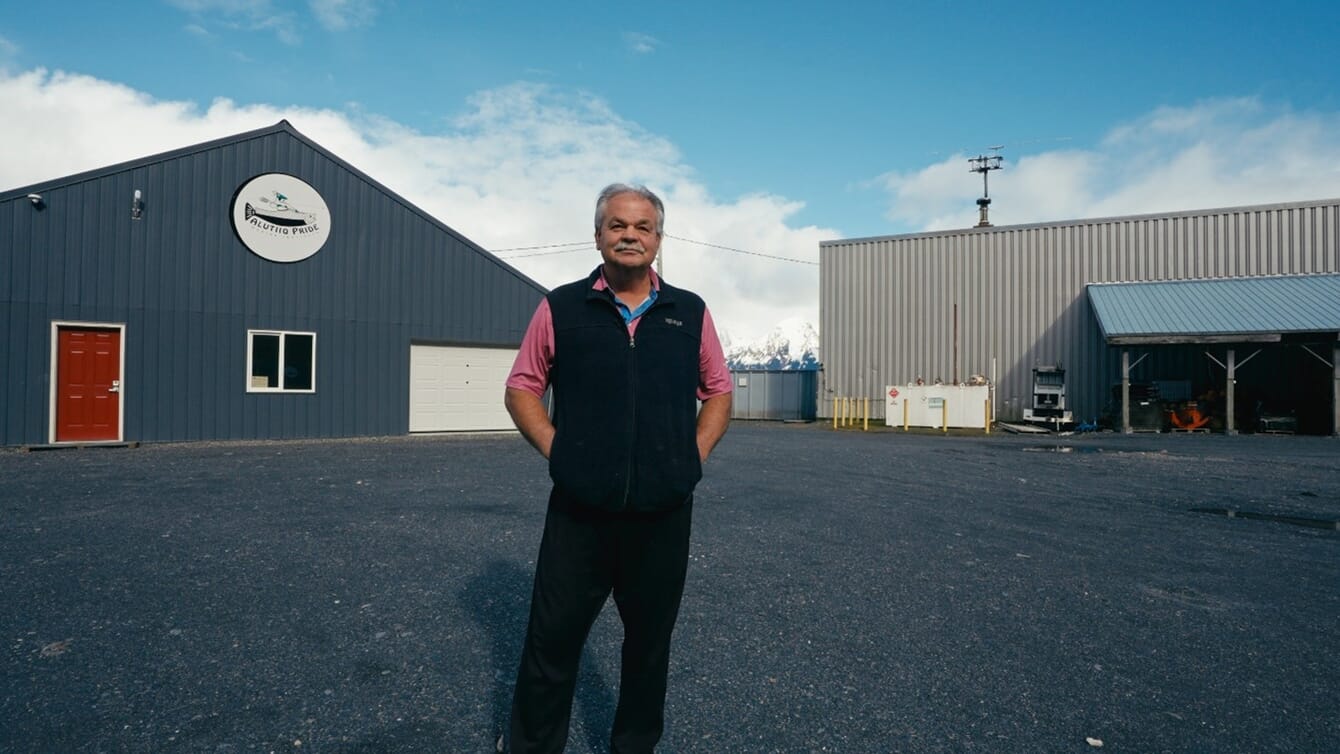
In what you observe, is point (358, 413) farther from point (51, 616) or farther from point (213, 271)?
point (51, 616)

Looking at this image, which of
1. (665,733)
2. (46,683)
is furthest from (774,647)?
(46,683)

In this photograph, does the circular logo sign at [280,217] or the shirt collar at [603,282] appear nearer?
the shirt collar at [603,282]

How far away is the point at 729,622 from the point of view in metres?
4.34

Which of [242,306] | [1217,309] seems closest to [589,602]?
[242,306]

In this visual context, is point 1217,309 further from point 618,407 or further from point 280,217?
point 618,407

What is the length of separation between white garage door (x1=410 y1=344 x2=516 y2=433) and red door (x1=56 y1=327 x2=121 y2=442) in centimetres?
563

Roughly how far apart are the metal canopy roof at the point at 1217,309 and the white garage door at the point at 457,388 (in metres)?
16.4

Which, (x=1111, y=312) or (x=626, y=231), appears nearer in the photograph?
(x=626, y=231)

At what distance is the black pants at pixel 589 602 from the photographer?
2.41 m

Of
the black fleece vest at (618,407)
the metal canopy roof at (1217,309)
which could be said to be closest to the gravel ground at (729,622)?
the black fleece vest at (618,407)

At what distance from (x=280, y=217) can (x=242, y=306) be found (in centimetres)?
207

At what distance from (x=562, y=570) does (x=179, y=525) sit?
5.87m

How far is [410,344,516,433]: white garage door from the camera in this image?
59.1 ft

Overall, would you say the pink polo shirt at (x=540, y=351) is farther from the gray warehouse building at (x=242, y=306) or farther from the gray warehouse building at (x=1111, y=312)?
the gray warehouse building at (x=1111, y=312)
